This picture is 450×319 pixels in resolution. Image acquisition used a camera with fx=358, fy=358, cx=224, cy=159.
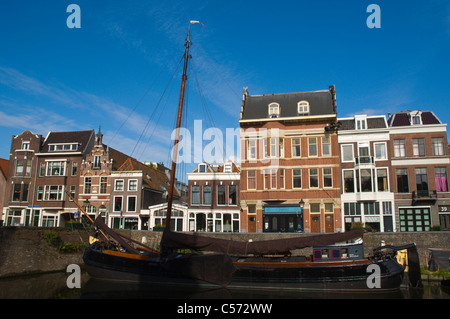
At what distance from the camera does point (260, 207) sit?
3647cm

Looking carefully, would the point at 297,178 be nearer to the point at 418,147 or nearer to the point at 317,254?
the point at 418,147

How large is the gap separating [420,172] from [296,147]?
39.1ft

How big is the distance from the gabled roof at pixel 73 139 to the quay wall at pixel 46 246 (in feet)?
52.2

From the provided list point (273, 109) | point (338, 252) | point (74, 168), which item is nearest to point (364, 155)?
point (273, 109)

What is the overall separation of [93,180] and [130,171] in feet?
16.2

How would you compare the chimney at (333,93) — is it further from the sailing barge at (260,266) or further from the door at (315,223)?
the sailing barge at (260,266)

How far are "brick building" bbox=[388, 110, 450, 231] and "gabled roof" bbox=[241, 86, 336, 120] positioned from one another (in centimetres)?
675

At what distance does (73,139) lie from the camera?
152ft

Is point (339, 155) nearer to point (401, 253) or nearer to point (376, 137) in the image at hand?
point (376, 137)

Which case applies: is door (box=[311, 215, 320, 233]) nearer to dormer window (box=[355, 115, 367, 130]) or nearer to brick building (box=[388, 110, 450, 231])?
brick building (box=[388, 110, 450, 231])

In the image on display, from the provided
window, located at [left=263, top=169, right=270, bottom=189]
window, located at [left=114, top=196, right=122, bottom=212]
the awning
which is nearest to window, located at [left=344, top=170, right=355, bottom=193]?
the awning

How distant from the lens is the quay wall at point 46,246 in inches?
1073
